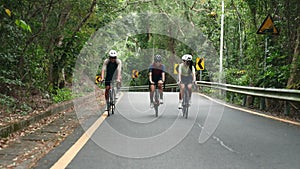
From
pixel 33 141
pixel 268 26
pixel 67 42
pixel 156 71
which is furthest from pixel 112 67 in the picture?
pixel 67 42

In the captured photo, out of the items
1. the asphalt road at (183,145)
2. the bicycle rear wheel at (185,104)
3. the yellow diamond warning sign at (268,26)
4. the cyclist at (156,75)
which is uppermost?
the yellow diamond warning sign at (268,26)

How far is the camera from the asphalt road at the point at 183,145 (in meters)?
5.74

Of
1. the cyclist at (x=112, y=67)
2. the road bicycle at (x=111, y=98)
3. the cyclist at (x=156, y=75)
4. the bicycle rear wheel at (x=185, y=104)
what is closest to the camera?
the bicycle rear wheel at (x=185, y=104)

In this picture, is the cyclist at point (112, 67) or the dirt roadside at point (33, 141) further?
the cyclist at point (112, 67)

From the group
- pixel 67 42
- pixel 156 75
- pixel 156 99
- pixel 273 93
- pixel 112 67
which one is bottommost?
pixel 156 99

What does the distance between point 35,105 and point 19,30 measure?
8.09 feet

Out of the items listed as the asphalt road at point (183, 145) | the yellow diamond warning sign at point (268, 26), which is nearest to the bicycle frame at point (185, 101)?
the asphalt road at point (183, 145)

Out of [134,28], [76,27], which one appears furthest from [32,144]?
[134,28]

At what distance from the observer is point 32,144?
→ 22.5 ft

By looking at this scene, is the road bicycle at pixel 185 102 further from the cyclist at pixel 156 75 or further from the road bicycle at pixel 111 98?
the road bicycle at pixel 111 98

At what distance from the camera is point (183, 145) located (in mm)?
7074

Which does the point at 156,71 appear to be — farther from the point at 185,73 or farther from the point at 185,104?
the point at 185,104

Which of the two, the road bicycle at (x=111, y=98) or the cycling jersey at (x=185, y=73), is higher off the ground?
the cycling jersey at (x=185, y=73)

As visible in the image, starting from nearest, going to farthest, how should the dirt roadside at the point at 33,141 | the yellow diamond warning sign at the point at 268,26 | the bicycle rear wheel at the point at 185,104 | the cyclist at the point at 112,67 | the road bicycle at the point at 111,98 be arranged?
1. the dirt roadside at the point at 33,141
2. the bicycle rear wheel at the point at 185,104
3. the cyclist at the point at 112,67
4. the road bicycle at the point at 111,98
5. the yellow diamond warning sign at the point at 268,26
